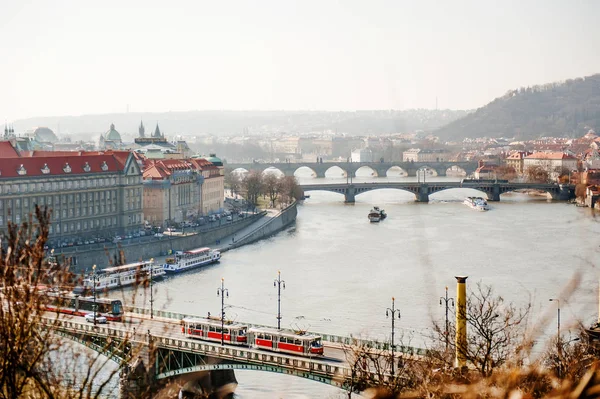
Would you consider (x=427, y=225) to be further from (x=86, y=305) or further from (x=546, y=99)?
(x=546, y=99)

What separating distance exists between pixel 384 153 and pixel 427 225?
26.7 metres

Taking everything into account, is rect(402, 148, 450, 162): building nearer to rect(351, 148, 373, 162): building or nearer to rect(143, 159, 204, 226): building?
rect(351, 148, 373, 162): building

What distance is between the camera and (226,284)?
1401cm

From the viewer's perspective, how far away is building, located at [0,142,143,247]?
16344 millimetres

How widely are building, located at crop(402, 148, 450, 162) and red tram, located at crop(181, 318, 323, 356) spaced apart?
3757 centimetres

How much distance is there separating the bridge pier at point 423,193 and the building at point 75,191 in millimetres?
10644

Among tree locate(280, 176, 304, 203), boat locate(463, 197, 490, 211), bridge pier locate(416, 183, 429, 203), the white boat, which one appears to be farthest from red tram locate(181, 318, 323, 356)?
bridge pier locate(416, 183, 429, 203)

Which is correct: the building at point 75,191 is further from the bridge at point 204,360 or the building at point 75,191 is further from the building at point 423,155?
the building at point 423,155

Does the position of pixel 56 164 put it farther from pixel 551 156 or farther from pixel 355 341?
pixel 551 156

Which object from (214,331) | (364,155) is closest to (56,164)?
(214,331)

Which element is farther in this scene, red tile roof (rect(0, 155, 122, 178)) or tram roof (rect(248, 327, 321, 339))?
red tile roof (rect(0, 155, 122, 178))

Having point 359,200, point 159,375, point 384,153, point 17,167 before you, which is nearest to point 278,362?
point 159,375

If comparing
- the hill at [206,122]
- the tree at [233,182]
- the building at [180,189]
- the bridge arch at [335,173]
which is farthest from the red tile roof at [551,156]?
the hill at [206,122]

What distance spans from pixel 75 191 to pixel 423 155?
30.7 meters
